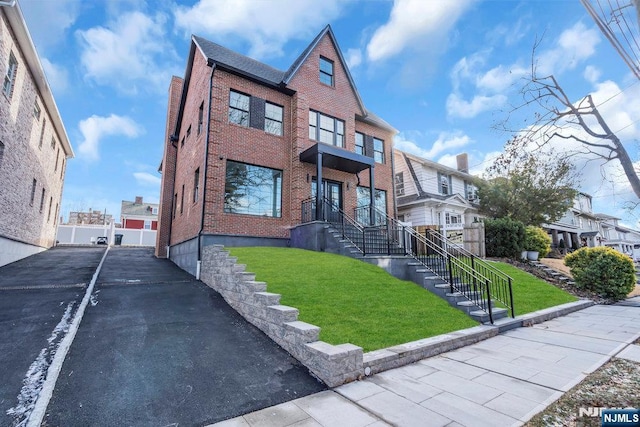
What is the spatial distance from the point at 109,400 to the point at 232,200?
322 inches

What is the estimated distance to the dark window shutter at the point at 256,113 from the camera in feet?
39.1

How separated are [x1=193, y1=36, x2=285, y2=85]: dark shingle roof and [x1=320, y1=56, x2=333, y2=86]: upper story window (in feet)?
6.44

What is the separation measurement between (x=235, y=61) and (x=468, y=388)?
1311cm

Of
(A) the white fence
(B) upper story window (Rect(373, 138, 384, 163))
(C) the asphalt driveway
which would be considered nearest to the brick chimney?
(B) upper story window (Rect(373, 138, 384, 163))

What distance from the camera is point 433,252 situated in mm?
10547

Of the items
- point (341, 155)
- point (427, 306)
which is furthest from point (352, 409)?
point (341, 155)

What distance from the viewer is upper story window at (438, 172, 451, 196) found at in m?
22.2

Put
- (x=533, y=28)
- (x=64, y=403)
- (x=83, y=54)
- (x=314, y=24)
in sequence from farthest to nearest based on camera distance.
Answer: (x=314, y=24) → (x=83, y=54) → (x=533, y=28) → (x=64, y=403)

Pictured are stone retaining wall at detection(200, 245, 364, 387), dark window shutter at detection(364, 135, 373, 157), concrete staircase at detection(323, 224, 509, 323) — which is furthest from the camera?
dark window shutter at detection(364, 135, 373, 157)

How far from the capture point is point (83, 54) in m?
12.9

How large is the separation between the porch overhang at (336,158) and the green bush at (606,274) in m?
8.89

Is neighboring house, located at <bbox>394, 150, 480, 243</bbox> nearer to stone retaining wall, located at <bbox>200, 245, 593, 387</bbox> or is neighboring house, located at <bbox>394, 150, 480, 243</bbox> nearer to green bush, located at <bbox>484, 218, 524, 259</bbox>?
green bush, located at <bbox>484, 218, 524, 259</bbox>

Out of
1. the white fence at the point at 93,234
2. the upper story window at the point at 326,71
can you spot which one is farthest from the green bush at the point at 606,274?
the white fence at the point at 93,234

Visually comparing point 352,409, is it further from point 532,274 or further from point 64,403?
point 532,274
